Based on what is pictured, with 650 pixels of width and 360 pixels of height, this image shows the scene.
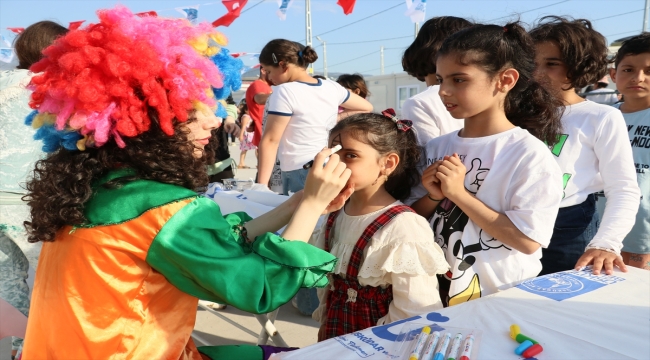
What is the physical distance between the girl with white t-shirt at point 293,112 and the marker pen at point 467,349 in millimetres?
2665

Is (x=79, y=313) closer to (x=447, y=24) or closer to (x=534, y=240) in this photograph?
(x=534, y=240)

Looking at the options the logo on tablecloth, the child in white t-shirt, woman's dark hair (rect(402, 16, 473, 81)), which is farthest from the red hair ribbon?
the logo on tablecloth

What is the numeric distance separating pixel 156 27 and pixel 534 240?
4.07 feet

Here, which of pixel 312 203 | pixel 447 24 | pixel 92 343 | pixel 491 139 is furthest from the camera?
pixel 447 24

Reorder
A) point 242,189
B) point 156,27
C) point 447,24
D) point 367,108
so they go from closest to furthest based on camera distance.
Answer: point 156,27 → point 447,24 → point 242,189 → point 367,108

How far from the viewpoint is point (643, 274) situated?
5.08 ft

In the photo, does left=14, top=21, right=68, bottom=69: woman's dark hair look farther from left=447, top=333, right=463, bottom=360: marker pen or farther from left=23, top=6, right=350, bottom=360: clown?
left=447, top=333, right=463, bottom=360: marker pen

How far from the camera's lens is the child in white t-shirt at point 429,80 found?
2127 millimetres

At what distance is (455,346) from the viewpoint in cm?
106

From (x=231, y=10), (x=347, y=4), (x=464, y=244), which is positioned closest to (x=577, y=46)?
(x=464, y=244)

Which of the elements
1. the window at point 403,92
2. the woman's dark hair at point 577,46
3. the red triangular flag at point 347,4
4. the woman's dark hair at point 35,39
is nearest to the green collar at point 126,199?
the woman's dark hair at point 35,39

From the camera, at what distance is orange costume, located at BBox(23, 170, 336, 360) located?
1204 millimetres

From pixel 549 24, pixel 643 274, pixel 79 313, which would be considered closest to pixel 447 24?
pixel 549 24

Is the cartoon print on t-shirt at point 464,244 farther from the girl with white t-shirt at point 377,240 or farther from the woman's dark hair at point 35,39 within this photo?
the woman's dark hair at point 35,39
